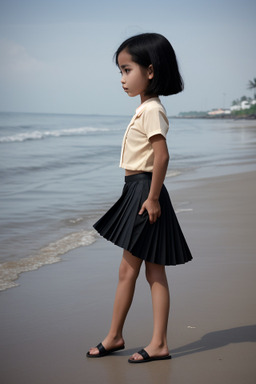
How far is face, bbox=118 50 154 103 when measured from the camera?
93.2 inches

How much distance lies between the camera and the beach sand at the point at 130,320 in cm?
224

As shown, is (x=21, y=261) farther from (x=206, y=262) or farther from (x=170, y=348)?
(x=170, y=348)

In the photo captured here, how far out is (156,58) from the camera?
7.61ft

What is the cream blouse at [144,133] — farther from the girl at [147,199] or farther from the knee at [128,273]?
the knee at [128,273]

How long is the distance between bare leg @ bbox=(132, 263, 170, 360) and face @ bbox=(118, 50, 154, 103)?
0.76 metres

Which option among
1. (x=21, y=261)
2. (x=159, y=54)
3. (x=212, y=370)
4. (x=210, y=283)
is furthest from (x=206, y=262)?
(x=159, y=54)

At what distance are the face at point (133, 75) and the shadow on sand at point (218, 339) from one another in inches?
44.0

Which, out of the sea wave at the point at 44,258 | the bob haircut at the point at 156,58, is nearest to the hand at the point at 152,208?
the bob haircut at the point at 156,58

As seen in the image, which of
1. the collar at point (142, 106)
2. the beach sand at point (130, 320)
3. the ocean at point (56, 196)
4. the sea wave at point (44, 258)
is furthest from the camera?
the ocean at point (56, 196)

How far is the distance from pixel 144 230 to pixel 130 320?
0.68 m

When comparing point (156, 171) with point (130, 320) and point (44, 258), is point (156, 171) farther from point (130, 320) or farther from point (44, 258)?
point (44, 258)

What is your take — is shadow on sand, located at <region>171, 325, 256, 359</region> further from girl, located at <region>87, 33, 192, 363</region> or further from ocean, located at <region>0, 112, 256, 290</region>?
ocean, located at <region>0, 112, 256, 290</region>

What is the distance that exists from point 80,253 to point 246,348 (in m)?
1.94

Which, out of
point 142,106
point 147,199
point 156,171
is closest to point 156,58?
point 142,106
